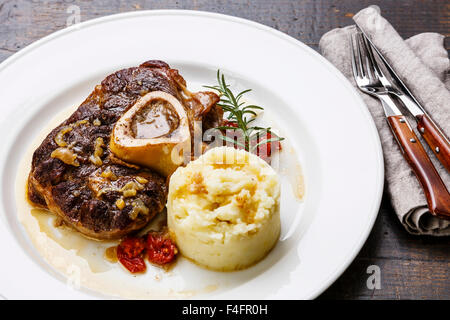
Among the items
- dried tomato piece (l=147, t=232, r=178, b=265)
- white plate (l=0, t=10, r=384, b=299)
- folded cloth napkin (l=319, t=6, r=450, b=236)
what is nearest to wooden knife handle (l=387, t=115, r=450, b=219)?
folded cloth napkin (l=319, t=6, r=450, b=236)

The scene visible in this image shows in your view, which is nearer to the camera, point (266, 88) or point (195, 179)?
point (195, 179)

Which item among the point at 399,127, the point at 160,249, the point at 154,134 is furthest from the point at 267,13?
the point at 160,249

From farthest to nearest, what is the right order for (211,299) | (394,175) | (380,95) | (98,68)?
(98,68) < (380,95) < (394,175) < (211,299)

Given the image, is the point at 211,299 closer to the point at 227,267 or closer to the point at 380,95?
the point at 227,267

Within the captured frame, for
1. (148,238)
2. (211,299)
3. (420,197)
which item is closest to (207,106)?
(148,238)

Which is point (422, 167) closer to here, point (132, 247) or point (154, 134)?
point (154, 134)
